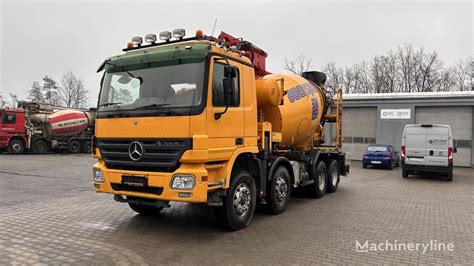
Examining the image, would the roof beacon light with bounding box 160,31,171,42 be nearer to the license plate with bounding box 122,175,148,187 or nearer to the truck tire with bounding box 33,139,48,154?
the license plate with bounding box 122,175,148,187

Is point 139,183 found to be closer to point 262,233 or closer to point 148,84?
point 148,84

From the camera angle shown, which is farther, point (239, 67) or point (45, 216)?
point (45, 216)

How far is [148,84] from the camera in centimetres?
578

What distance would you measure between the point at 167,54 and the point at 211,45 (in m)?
0.72

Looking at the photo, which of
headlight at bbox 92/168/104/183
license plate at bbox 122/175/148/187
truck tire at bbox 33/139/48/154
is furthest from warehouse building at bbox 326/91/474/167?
truck tire at bbox 33/139/48/154

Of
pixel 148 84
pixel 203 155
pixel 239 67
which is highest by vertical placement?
pixel 239 67

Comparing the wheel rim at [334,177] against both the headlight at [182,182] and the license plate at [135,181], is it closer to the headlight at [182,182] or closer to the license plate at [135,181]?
the headlight at [182,182]

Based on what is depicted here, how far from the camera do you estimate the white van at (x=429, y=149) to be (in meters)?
14.9

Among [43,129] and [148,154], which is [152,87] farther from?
[43,129]

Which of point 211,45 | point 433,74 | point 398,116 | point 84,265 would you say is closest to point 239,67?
point 211,45

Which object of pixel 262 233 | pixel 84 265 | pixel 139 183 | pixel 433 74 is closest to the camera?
pixel 84 265

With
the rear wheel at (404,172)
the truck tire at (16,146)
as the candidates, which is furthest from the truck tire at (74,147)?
the rear wheel at (404,172)

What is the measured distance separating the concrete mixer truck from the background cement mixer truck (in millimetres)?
21175

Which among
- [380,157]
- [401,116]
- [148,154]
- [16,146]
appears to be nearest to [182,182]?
[148,154]
